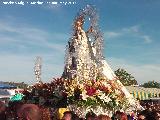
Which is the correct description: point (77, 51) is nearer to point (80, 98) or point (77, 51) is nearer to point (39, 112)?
point (80, 98)

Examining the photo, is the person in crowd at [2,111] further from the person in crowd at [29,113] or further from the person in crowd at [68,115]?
the person in crowd at [68,115]

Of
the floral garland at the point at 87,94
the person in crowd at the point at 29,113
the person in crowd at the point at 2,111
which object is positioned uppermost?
the floral garland at the point at 87,94

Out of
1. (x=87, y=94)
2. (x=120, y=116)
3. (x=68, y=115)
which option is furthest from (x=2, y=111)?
(x=87, y=94)

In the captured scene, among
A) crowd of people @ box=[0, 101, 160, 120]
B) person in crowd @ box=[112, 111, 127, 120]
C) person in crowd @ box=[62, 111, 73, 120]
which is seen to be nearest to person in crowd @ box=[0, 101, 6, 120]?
crowd of people @ box=[0, 101, 160, 120]

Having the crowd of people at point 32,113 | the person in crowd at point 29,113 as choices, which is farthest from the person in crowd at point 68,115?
the person in crowd at point 29,113

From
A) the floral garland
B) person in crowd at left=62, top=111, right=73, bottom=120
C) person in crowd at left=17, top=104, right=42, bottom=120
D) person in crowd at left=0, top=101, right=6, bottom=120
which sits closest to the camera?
person in crowd at left=17, top=104, right=42, bottom=120

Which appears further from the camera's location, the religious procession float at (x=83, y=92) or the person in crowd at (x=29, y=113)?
the religious procession float at (x=83, y=92)


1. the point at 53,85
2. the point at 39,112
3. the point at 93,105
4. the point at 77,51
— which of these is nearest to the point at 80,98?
the point at 93,105

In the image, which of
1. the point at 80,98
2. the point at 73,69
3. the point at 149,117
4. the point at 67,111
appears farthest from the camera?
the point at 73,69

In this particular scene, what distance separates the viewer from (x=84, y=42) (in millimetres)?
16516

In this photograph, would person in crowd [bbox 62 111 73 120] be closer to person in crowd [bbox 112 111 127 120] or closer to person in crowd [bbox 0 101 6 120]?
person in crowd [bbox 112 111 127 120]

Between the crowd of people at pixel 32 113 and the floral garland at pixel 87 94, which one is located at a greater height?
the floral garland at pixel 87 94

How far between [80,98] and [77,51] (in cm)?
417

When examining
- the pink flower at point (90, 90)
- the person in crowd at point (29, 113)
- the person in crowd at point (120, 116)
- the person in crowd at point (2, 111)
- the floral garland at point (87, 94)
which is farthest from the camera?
the pink flower at point (90, 90)
